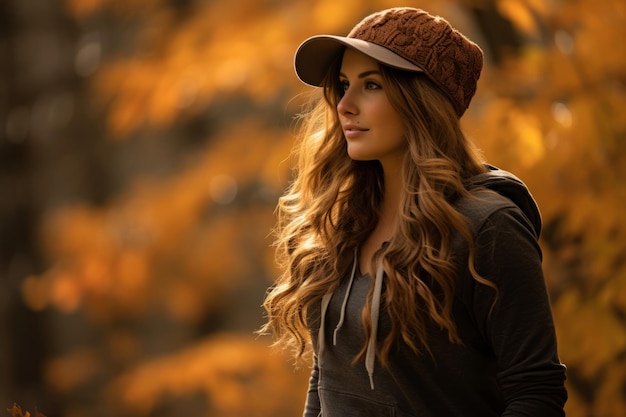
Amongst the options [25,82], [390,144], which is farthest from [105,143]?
[390,144]

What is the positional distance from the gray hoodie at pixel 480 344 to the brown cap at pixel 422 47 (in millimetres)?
231

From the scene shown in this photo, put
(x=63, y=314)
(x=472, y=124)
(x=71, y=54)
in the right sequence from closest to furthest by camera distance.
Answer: (x=472, y=124) < (x=71, y=54) < (x=63, y=314)

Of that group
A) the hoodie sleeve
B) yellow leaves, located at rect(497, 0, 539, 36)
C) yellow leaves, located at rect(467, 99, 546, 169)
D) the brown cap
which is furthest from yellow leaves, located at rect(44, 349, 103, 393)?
the hoodie sleeve

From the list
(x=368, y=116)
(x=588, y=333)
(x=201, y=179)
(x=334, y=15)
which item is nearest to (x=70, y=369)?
(x=201, y=179)

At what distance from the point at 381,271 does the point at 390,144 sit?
0.31m

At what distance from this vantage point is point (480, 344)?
6.40 feet

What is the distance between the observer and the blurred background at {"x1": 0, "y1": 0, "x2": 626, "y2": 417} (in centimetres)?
362

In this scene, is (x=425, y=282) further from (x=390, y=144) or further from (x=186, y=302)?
(x=186, y=302)

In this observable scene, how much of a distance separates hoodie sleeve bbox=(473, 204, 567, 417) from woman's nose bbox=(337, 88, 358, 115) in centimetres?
44

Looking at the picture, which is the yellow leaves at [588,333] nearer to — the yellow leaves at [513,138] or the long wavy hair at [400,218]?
the yellow leaves at [513,138]

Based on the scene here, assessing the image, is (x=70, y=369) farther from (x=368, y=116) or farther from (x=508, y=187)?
(x=508, y=187)

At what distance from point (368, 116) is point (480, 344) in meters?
0.57

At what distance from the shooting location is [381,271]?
6.68ft

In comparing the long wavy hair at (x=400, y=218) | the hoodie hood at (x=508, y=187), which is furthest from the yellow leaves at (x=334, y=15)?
the hoodie hood at (x=508, y=187)
